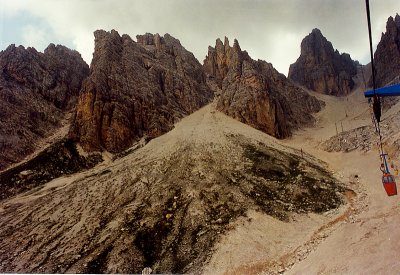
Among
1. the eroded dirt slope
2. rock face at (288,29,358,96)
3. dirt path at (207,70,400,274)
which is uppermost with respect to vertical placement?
rock face at (288,29,358,96)

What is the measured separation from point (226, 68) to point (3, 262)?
6083cm

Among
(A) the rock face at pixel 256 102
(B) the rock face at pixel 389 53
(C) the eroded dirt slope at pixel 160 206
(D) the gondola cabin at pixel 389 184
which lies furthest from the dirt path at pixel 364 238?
(B) the rock face at pixel 389 53

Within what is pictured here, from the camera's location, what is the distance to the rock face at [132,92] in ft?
155

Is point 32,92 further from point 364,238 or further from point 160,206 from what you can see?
point 364,238

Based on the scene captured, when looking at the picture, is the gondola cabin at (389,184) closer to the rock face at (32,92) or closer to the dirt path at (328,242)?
the dirt path at (328,242)

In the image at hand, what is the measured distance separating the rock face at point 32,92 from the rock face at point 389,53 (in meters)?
59.7

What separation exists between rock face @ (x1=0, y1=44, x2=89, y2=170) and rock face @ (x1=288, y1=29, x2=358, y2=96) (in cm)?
6073

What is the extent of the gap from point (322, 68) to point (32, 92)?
7420cm

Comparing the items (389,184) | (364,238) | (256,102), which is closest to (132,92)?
(256,102)

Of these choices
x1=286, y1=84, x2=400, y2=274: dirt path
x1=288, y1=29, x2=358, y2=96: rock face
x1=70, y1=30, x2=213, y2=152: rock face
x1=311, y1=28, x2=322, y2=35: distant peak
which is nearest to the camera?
x1=286, y1=84, x2=400, y2=274: dirt path

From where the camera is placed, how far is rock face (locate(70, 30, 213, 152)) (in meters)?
47.2

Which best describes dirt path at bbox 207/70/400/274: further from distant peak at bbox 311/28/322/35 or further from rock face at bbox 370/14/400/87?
distant peak at bbox 311/28/322/35

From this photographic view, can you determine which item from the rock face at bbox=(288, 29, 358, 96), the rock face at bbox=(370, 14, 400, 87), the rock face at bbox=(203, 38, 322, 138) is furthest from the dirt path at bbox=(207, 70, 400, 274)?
the rock face at bbox=(288, 29, 358, 96)

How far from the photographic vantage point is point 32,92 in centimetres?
5409
